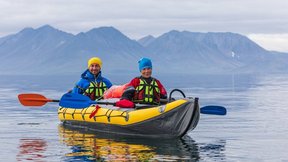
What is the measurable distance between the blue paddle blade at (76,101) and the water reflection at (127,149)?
99 centimetres

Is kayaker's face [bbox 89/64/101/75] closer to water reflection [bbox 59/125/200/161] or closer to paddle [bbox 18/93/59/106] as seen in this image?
paddle [bbox 18/93/59/106]

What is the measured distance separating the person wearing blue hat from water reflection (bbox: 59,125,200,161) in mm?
1315

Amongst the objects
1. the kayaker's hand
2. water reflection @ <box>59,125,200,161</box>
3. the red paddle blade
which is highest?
the red paddle blade

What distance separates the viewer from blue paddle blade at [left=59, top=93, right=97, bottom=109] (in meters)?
19.8

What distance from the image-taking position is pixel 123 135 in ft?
63.6

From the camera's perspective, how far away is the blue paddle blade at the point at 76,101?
19.8 metres

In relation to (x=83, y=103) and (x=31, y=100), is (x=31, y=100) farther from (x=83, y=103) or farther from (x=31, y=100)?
(x=83, y=103)

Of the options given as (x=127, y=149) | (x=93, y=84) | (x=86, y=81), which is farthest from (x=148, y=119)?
(x=86, y=81)

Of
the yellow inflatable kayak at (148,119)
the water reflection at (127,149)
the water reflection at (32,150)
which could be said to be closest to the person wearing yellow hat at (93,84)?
the yellow inflatable kayak at (148,119)

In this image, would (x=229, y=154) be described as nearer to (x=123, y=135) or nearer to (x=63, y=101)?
(x=123, y=135)

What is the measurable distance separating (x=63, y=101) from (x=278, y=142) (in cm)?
681

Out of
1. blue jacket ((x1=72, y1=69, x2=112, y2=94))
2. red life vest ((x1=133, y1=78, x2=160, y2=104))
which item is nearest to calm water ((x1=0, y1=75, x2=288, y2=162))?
red life vest ((x1=133, y1=78, x2=160, y2=104))

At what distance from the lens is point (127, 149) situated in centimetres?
1700

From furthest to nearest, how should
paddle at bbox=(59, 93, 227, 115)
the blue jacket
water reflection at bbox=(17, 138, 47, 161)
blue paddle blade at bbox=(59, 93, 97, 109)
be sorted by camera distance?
the blue jacket → blue paddle blade at bbox=(59, 93, 97, 109) → paddle at bbox=(59, 93, 227, 115) → water reflection at bbox=(17, 138, 47, 161)
